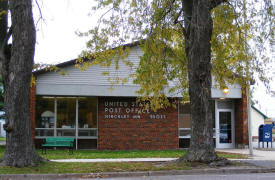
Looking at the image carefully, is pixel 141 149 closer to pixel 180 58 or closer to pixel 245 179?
pixel 180 58

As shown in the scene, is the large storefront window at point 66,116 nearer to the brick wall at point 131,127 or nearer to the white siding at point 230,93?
the brick wall at point 131,127

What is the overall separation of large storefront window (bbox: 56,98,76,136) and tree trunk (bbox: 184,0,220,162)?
31.4 ft

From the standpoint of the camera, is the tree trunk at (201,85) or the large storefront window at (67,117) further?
the large storefront window at (67,117)

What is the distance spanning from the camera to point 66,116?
67.0ft

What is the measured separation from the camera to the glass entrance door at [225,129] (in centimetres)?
2244

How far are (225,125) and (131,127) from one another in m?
6.10

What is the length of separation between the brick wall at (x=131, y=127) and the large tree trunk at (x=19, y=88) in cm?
862

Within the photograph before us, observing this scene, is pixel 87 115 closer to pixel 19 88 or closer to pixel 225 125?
pixel 225 125

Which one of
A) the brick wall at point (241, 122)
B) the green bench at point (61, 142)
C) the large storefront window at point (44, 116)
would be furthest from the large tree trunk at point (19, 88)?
the brick wall at point (241, 122)

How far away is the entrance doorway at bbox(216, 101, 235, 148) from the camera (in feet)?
73.7

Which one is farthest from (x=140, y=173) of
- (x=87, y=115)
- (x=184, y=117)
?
(x=184, y=117)

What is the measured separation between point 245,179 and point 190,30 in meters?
5.38

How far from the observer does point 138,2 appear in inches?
575

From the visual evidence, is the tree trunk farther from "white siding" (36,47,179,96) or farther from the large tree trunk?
"white siding" (36,47,179,96)
